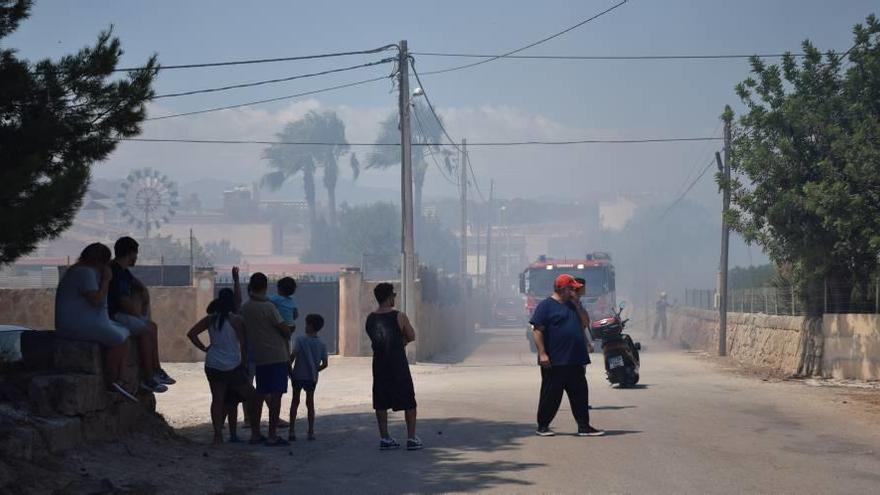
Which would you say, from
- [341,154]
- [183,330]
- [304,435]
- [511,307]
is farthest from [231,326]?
[341,154]

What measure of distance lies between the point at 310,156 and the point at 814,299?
5382 inches

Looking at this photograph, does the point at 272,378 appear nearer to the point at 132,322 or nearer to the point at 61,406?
the point at 132,322

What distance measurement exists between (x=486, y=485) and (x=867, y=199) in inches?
535

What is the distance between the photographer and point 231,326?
498 inches

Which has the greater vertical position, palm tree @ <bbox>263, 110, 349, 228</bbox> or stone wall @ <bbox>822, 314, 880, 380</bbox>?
palm tree @ <bbox>263, 110, 349, 228</bbox>

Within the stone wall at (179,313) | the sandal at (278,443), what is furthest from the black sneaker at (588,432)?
the stone wall at (179,313)

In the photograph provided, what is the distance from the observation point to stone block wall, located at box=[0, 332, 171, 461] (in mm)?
9422

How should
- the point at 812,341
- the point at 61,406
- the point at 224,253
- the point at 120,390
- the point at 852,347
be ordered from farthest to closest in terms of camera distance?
the point at 224,253 < the point at 812,341 < the point at 852,347 < the point at 120,390 < the point at 61,406

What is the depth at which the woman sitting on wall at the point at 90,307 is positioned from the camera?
10898 mm

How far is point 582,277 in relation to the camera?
1526 inches

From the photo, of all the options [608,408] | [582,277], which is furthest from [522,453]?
[582,277]

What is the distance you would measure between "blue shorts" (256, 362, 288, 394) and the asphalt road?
713 millimetres

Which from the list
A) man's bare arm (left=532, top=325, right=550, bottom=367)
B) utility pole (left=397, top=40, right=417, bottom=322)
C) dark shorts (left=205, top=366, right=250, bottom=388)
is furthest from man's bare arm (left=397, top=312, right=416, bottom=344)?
utility pole (left=397, top=40, right=417, bottom=322)

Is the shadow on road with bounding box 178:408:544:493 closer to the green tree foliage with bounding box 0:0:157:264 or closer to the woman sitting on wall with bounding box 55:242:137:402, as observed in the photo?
the woman sitting on wall with bounding box 55:242:137:402
